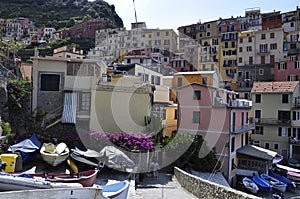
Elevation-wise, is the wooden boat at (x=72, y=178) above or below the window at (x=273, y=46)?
below

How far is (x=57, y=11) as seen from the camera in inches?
4685

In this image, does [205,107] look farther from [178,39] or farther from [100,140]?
[178,39]

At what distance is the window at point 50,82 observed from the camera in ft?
65.8

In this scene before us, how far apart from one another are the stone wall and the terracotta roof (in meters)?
22.6

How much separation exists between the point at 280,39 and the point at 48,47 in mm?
54048

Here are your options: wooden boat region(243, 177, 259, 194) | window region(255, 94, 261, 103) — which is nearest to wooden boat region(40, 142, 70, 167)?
wooden boat region(243, 177, 259, 194)

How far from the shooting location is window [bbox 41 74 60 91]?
20062mm

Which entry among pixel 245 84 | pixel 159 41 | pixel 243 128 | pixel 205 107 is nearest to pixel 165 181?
pixel 205 107

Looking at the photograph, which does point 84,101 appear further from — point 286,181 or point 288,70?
point 288,70

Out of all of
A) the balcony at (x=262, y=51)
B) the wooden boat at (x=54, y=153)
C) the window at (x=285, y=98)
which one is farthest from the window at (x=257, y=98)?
the wooden boat at (x=54, y=153)

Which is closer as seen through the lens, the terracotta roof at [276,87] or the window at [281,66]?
the terracotta roof at [276,87]

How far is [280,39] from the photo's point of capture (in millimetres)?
44875

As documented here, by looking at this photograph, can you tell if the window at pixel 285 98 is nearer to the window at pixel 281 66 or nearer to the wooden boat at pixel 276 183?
the window at pixel 281 66

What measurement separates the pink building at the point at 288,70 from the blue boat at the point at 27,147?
35939mm
